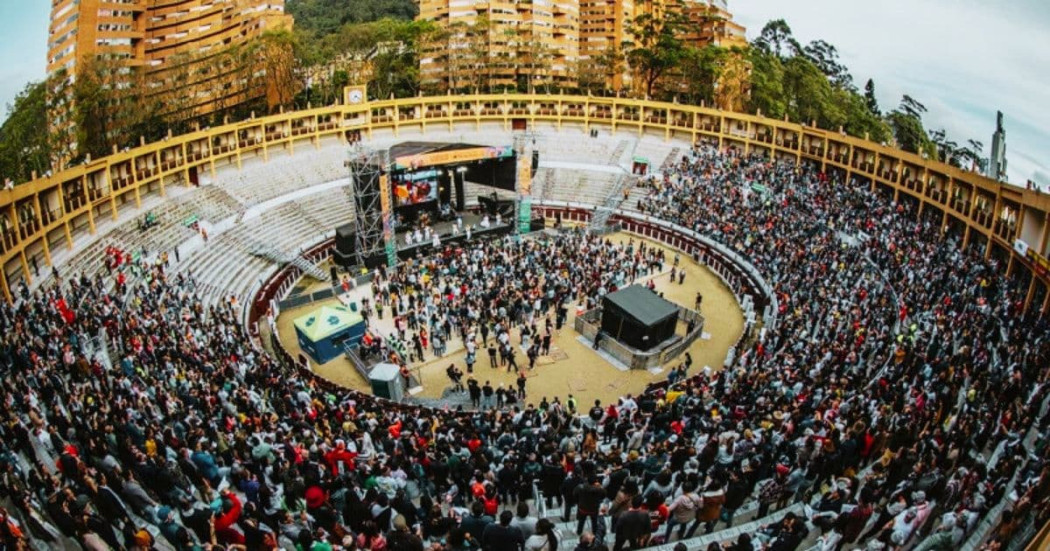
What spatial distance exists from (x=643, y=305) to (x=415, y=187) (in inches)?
686

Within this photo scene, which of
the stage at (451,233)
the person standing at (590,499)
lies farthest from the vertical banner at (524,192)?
the person standing at (590,499)

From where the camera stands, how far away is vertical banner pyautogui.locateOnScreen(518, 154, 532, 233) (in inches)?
1479

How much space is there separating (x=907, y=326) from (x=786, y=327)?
14.2 ft

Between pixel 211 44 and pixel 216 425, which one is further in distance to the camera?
pixel 211 44

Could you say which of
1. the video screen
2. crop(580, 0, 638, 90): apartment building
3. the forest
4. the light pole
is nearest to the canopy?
the video screen

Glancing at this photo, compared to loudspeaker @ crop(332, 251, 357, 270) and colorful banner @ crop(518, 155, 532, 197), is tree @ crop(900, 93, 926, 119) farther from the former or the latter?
loudspeaker @ crop(332, 251, 357, 270)

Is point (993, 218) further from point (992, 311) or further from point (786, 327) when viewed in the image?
point (786, 327)

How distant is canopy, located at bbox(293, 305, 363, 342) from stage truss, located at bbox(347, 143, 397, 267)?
7955 millimetres

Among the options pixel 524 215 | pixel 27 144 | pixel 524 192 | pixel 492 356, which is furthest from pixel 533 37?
pixel 492 356

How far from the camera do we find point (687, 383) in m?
20.0

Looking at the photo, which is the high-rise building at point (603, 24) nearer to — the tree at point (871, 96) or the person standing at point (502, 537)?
the tree at point (871, 96)

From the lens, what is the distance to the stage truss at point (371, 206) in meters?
32.0

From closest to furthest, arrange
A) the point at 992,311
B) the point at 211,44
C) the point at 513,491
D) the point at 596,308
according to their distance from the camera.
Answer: the point at 513,491
the point at 992,311
the point at 596,308
the point at 211,44

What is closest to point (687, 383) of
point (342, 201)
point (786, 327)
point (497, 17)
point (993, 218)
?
point (786, 327)
